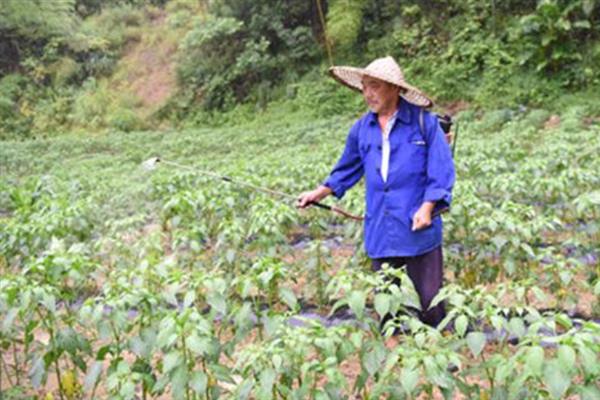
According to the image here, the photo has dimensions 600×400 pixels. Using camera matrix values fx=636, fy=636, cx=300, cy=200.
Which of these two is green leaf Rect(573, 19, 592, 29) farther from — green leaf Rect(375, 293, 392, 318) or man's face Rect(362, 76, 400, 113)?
green leaf Rect(375, 293, 392, 318)

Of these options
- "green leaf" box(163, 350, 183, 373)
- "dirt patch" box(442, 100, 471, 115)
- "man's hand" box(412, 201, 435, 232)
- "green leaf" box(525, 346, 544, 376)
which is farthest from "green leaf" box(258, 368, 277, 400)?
"dirt patch" box(442, 100, 471, 115)

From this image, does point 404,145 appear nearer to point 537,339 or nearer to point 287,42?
point 537,339

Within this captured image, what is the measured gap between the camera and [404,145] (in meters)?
3.42

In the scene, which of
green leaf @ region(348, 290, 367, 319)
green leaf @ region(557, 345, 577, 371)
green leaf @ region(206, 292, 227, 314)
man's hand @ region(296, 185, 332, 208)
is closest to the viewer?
green leaf @ region(557, 345, 577, 371)

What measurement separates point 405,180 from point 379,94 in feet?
1.58

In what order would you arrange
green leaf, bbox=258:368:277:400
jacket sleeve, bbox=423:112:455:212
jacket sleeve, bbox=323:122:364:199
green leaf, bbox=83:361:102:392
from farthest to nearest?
jacket sleeve, bbox=323:122:364:199 < jacket sleeve, bbox=423:112:455:212 < green leaf, bbox=83:361:102:392 < green leaf, bbox=258:368:277:400

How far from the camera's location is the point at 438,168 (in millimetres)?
3289

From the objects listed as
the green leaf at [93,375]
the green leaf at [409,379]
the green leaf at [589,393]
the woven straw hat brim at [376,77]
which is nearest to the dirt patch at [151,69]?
the woven straw hat brim at [376,77]

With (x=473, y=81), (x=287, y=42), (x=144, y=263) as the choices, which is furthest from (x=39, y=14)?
(x=144, y=263)

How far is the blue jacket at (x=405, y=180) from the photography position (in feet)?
10.9

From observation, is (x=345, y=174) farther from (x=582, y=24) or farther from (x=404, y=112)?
(x=582, y=24)

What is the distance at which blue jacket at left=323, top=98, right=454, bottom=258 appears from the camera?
3.31 metres

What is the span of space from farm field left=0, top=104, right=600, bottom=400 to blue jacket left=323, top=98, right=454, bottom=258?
0.39 m

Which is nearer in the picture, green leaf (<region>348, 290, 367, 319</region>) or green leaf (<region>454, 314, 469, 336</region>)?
green leaf (<region>454, 314, 469, 336</region>)
